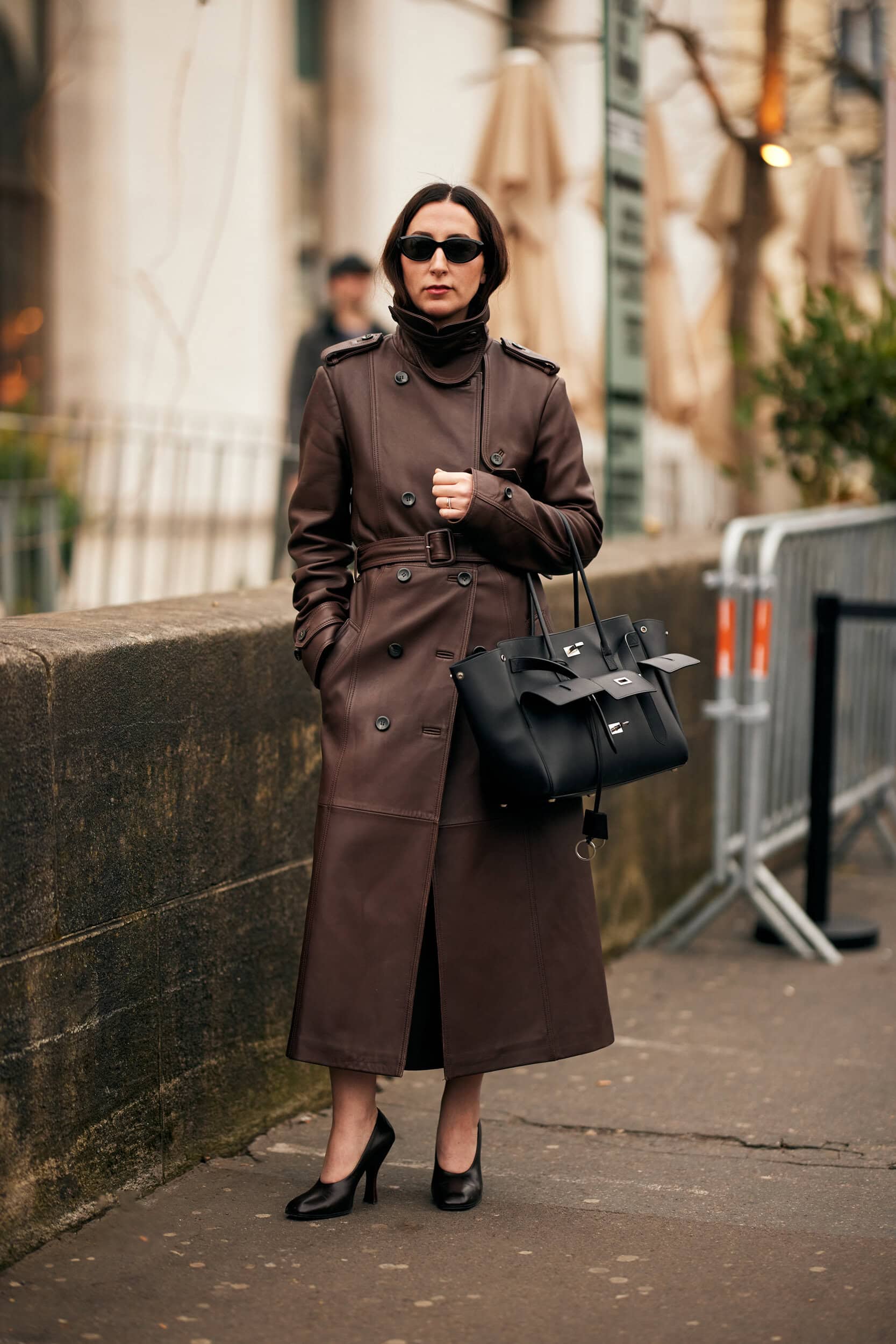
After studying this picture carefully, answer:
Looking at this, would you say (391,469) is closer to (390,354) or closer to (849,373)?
(390,354)

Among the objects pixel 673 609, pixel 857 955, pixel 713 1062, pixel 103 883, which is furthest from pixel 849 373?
pixel 103 883

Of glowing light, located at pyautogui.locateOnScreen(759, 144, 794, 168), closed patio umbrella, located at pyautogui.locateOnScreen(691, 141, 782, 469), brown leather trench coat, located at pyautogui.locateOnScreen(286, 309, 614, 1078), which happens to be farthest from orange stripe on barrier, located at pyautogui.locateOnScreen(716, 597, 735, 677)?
closed patio umbrella, located at pyautogui.locateOnScreen(691, 141, 782, 469)

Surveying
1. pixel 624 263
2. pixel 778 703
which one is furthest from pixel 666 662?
pixel 624 263

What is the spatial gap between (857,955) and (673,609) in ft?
4.43

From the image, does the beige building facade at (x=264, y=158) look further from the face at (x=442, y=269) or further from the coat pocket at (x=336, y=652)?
the face at (x=442, y=269)

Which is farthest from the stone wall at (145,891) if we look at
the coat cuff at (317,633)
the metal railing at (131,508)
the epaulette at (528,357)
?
the metal railing at (131,508)

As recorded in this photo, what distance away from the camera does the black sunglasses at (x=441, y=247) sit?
12.0 feet

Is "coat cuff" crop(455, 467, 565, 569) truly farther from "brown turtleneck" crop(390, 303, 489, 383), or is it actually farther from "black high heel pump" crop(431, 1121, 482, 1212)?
"black high heel pump" crop(431, 1121, 482, 1212)

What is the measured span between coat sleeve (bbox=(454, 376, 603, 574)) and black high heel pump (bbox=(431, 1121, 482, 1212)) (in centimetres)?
123

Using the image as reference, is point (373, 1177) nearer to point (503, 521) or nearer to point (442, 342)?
point (503, 521)

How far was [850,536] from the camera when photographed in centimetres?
722

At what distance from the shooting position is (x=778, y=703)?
658cm

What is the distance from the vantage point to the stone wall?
3.50 m

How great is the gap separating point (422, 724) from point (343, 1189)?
98cm
